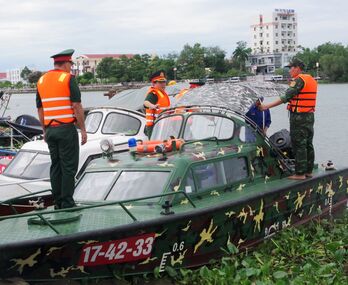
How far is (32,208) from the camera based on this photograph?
8570mm

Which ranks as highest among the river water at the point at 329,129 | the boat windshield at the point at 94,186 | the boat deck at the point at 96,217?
the boat windshield at the point at 94,186

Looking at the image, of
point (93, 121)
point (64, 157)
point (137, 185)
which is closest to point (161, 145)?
point (137, 185)

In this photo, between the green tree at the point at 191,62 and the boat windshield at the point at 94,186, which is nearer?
the boat windshield at the point at 94,186

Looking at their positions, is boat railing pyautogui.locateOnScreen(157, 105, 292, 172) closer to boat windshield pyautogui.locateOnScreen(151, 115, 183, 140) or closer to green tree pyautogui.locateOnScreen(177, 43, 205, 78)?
boat windshield pyautogui.locateOnScreen(151, 115, 183, 140)

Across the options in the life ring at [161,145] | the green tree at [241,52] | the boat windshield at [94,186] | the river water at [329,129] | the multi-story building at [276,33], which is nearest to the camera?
the boat windshield at [94,186]

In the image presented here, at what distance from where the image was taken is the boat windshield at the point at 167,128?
8594 millimetres

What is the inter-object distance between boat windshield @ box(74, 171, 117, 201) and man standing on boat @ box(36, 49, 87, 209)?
444mm

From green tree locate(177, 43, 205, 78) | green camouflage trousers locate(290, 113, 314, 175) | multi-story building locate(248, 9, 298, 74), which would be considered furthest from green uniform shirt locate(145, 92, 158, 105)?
multi-story building locate(248, 9, 298, 74)

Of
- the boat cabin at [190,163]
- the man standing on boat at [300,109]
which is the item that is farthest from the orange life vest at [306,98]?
the boat cabin at [190,163]

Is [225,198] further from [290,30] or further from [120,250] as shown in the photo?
[290,30]

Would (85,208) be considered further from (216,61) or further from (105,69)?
(105,69)

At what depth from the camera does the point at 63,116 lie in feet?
22.4

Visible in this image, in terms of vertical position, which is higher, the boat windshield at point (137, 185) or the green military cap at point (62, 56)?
the green military cap at point (62, 56)

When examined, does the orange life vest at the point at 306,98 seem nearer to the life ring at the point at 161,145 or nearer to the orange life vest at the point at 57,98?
the life ring at the point at 161,145
